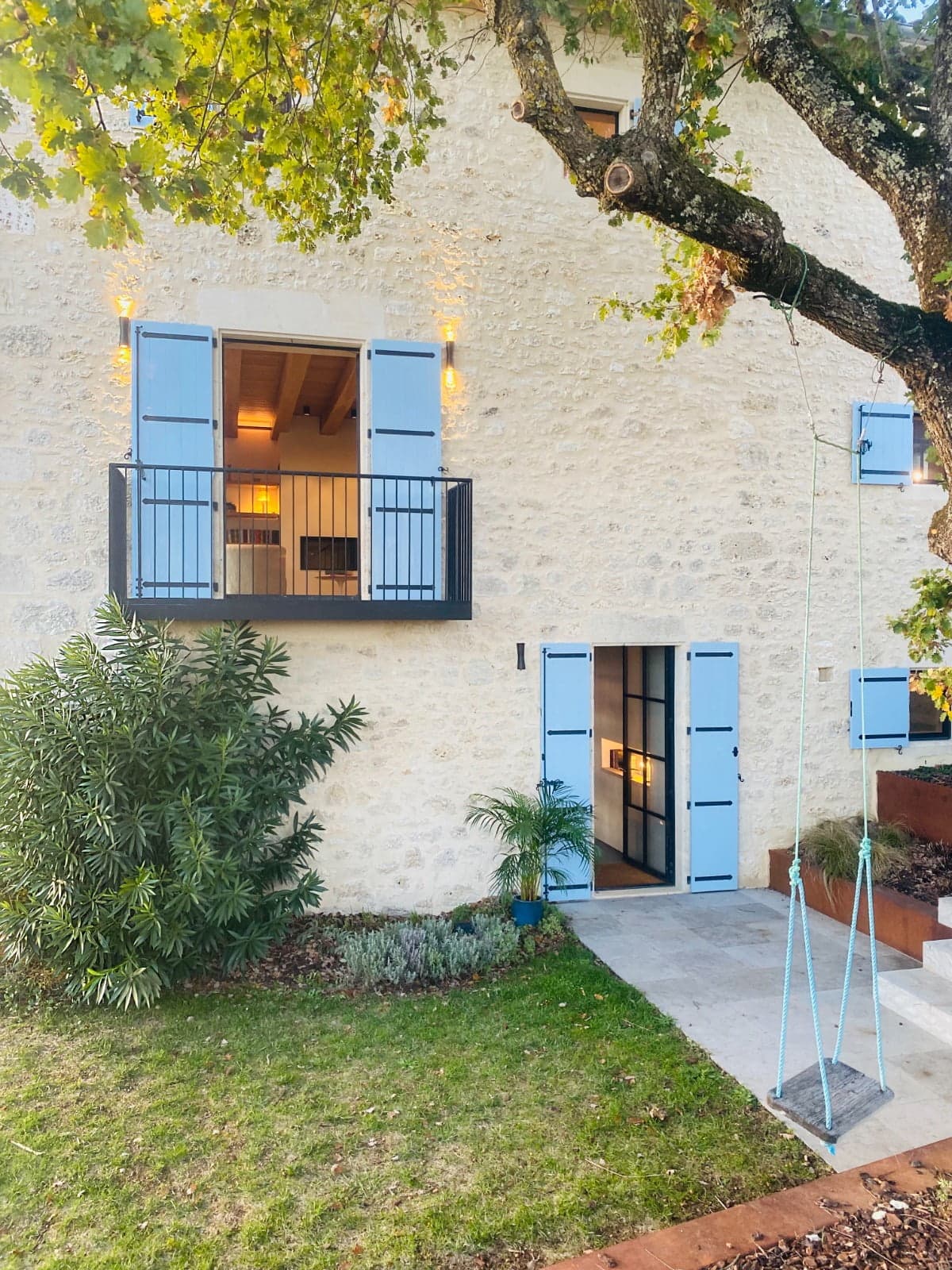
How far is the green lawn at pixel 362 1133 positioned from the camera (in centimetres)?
299

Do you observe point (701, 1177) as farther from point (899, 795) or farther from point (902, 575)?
point (902, 575)

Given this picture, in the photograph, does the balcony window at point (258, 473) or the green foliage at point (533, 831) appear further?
the green foliage at point (533, 831)

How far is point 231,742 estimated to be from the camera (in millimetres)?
5348

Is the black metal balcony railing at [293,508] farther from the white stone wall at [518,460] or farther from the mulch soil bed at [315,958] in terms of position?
the mulch soil bed at [315,958]

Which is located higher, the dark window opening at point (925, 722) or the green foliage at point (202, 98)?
the green foliage at point (202, 98)

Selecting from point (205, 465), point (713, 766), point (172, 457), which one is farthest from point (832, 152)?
point (713, 766)

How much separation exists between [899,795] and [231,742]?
5.68m

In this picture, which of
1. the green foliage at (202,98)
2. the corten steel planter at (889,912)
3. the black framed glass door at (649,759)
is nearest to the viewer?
the green foliage at (202,98)

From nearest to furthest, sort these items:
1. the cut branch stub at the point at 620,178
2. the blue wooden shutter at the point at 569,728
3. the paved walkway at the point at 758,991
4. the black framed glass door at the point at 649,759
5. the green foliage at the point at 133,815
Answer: the cut branch stub at the point at 620,178
the paved walkway at the point at 758,991
the green foliage at the point at 133,815
the blue wooden shutter at the point at 569,728
the black framed glass door at the point at 649,759

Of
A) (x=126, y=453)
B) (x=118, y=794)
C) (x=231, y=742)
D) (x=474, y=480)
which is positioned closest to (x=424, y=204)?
(x=474, y=480)

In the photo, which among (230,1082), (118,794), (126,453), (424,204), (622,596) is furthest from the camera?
(622,596)

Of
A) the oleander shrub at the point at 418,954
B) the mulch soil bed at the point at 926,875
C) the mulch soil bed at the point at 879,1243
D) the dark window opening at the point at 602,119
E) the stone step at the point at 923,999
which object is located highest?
the dark window opening at the point at 602,119

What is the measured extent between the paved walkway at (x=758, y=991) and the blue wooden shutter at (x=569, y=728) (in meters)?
0.28

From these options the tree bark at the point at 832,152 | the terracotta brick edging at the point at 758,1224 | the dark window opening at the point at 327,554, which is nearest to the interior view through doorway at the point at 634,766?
the dark window opening at the point at 327,554
